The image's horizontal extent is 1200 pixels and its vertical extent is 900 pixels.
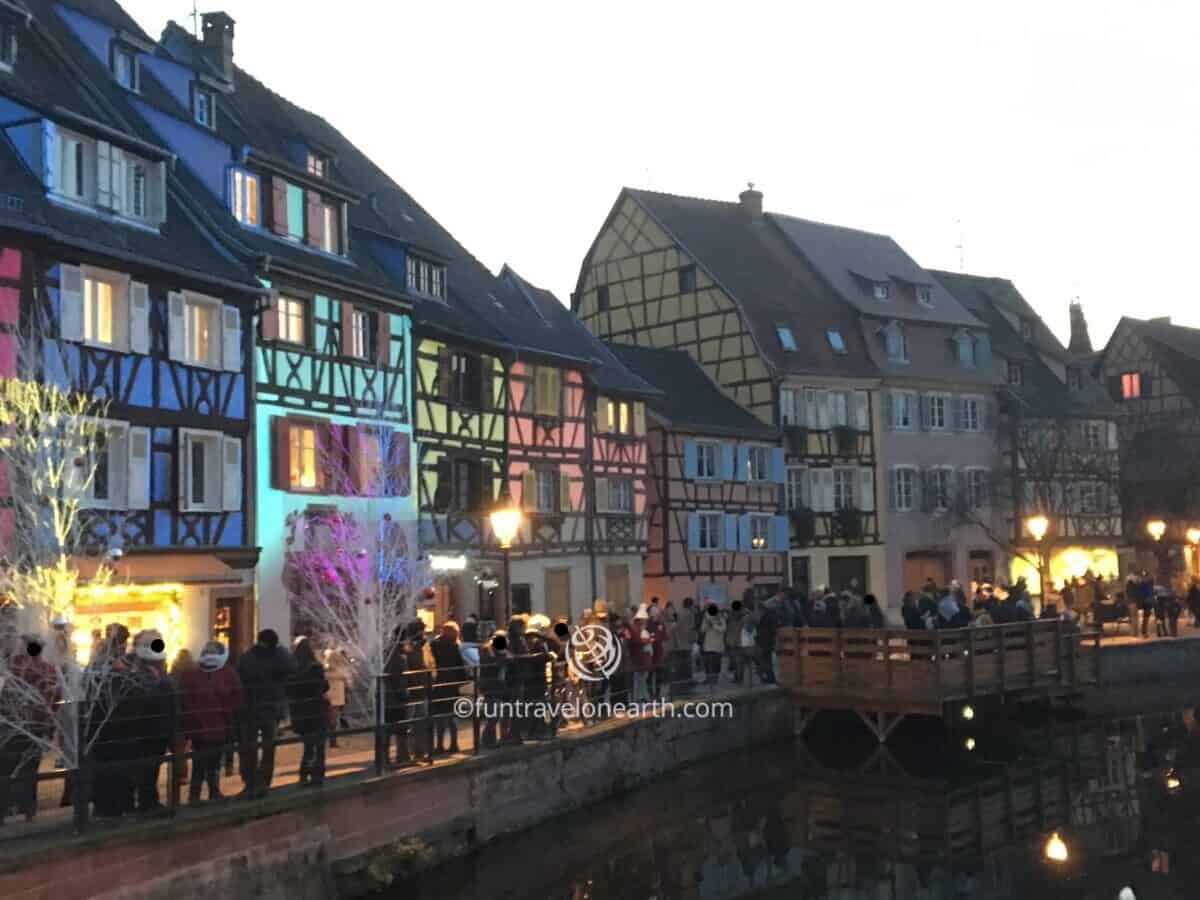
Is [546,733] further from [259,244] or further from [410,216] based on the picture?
[410,216]

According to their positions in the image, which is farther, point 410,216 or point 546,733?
point 410,216

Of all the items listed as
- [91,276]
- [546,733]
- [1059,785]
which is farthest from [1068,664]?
[91,276]

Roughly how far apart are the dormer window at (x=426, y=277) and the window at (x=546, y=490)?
5.37 meters

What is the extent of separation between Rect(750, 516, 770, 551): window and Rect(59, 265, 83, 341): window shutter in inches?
1028

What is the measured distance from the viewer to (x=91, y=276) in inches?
882

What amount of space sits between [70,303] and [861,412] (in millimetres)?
31462

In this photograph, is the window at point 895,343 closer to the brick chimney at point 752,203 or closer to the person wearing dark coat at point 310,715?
the brick chimney at point 752,203

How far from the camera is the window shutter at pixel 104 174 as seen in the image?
23.1 metres

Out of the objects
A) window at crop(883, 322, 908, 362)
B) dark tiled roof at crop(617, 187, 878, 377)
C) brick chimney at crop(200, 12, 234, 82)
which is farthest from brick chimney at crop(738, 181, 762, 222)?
brick chimney at crop(200, 12, 234, 82)

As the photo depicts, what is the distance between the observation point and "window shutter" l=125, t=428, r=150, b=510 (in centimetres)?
2289

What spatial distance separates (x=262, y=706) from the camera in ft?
47.9

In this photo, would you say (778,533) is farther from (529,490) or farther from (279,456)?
(279,456)

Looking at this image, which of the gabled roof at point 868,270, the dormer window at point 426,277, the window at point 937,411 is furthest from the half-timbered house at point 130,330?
the window at point 937,411

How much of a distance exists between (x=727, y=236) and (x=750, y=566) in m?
12.5
